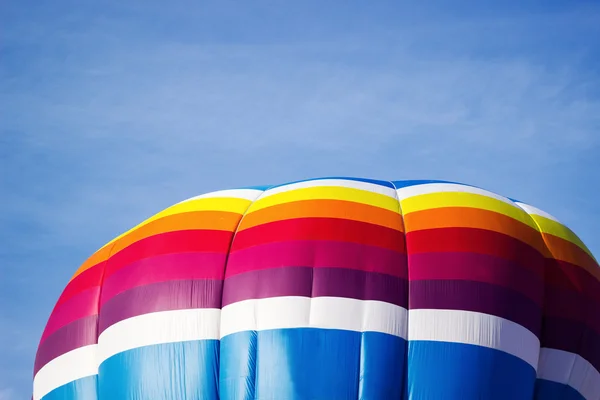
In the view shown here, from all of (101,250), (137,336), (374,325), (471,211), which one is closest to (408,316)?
(374,325)

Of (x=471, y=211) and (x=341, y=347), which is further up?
(x=471, y=211)

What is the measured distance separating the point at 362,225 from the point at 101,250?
12.0 feet

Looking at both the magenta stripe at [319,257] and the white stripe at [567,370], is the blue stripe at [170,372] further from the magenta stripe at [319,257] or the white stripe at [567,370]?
the white stripe at [567,370]

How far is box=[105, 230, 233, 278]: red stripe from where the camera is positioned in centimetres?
1695

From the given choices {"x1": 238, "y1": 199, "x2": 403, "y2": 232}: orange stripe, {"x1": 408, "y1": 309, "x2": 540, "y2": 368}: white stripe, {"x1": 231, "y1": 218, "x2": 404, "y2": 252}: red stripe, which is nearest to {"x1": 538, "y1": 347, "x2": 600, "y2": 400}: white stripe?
{"x1": 408, "y1": 309, "x2": 540, "y2": 368}: white stripe

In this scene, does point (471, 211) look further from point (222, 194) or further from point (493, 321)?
point (222, 194)

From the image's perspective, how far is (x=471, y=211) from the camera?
1728cm

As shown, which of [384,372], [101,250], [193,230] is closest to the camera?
[384,372]

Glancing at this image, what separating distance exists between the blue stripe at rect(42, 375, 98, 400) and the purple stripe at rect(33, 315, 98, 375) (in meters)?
0.45

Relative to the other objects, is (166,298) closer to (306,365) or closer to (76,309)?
(76,309)

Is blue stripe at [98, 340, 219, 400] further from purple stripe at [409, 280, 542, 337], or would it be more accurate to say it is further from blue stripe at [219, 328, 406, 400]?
purple stripe at [409, 280, 542, 337]

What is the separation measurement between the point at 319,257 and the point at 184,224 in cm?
193

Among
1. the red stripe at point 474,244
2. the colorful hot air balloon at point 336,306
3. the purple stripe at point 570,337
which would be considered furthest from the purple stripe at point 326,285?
the purple stripe at point 570,337

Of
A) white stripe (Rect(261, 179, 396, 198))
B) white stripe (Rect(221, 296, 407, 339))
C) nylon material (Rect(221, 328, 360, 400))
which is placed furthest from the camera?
white stripe (Rect(261, 179, 396, 198))
